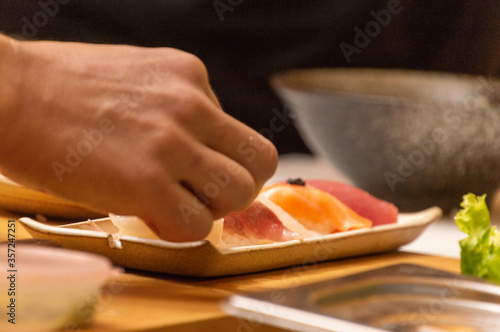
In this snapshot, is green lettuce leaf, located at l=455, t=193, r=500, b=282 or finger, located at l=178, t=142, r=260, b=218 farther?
green lettuce leaf, located at l=455, t=193, r=500, b=282

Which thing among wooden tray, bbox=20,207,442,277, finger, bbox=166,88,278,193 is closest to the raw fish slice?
wooden tray, bbox=20,207,442,277

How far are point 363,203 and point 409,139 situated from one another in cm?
34

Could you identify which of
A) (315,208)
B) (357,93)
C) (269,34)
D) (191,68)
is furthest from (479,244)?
(269,34)

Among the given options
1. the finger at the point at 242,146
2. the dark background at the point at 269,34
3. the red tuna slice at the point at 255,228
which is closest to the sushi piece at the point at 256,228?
the red tuna slice at the point at 255,228

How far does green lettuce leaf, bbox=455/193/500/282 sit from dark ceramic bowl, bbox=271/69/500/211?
0.51m

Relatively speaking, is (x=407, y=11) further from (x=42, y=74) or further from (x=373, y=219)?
(x=42, y=74)

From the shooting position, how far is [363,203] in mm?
1573

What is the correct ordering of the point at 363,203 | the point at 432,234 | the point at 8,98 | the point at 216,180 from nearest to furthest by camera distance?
the point at 8,98
the point at 216,180
the point at 363,203
the point at 432,234

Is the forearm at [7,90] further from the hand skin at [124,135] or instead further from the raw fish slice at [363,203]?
the raw fish slice at [363,203]

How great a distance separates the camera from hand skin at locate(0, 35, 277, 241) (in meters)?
0.94

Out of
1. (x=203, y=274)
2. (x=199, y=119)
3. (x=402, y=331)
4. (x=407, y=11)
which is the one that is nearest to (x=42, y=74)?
(x=199, y=119)

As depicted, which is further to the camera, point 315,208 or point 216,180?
point 315,208

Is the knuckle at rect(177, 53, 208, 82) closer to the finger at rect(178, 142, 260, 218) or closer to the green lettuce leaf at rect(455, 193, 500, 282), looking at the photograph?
the finger at rect(178, 142, 260, 218)

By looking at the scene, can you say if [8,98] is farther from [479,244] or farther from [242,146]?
[479,244]
